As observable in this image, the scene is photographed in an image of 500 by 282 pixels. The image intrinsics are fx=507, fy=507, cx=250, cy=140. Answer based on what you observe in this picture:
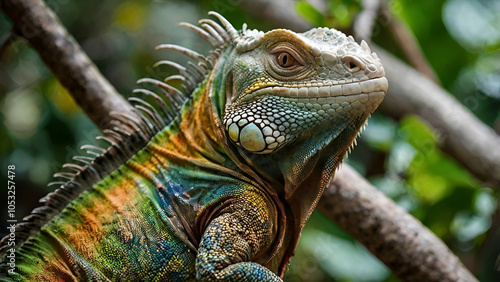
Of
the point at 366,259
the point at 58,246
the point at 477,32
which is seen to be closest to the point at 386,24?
the point at 477,32

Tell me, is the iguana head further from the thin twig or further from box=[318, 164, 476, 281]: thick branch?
the thin twig

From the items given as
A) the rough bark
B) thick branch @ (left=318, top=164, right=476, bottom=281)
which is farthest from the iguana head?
the rough bark

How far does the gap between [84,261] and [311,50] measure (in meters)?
1.58

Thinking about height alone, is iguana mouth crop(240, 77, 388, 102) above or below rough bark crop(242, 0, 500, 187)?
above

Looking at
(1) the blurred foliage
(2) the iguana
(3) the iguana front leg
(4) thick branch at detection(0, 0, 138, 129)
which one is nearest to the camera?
(3) the iguana front leg

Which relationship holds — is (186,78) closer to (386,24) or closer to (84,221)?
(84,221)

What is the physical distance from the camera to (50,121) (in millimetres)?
7062

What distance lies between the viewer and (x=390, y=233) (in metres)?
4.33

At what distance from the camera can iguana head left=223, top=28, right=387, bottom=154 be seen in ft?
8.55

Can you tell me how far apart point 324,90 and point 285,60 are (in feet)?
0.92

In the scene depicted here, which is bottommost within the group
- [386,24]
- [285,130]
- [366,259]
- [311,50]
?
[366,259]

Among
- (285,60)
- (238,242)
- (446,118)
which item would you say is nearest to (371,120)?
(446,118)

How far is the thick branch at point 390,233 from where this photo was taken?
4.26 m

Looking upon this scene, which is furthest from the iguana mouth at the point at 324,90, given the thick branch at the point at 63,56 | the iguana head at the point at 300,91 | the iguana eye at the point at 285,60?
the thick branch at the point at 63,56
